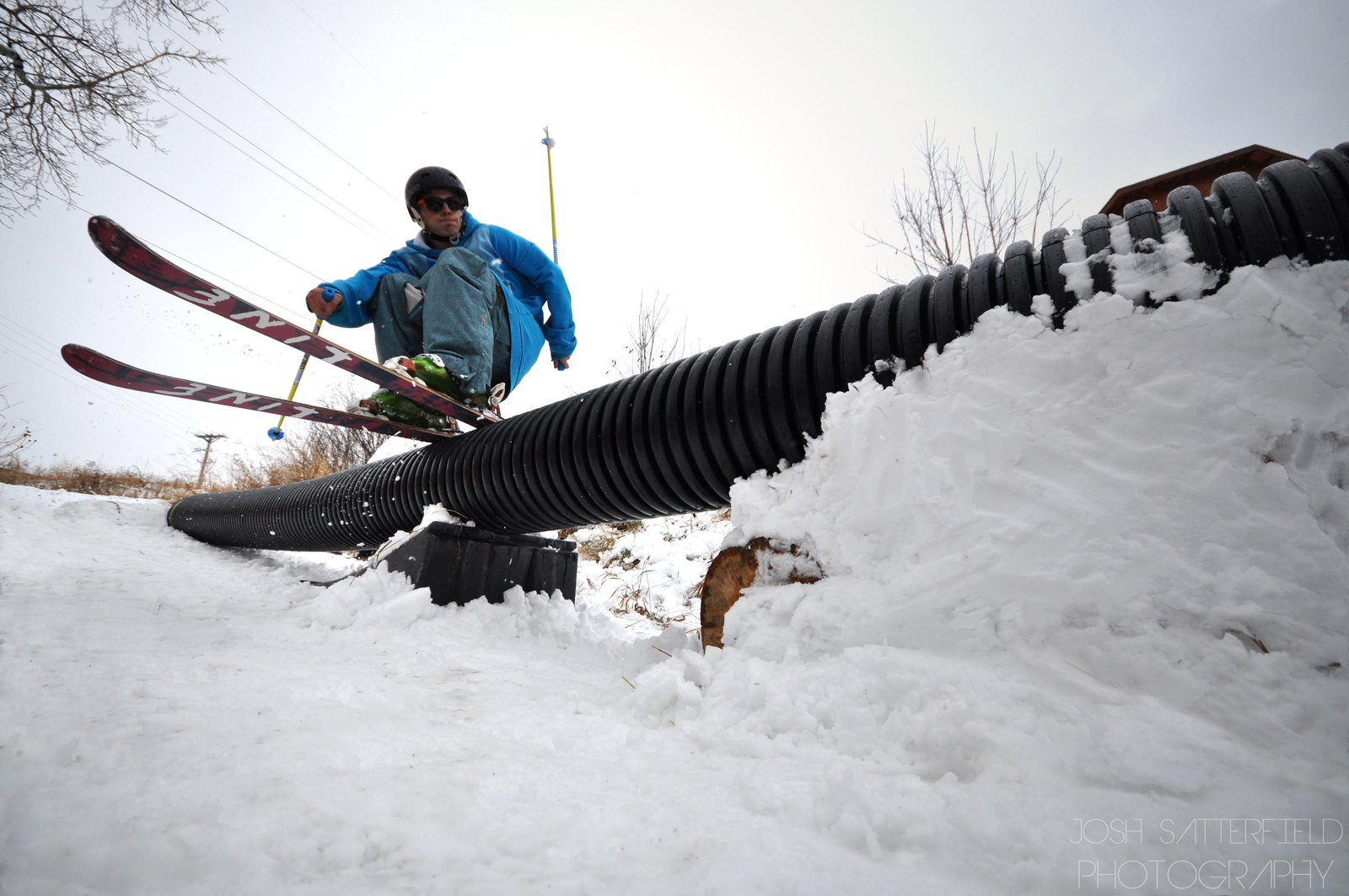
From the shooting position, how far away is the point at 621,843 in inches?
25.5

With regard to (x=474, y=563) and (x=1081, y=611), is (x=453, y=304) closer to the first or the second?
(x=474, y=563)

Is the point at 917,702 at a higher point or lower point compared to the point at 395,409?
lower

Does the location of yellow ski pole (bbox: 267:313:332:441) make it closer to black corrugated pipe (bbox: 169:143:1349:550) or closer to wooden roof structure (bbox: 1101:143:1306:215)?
black corrugated pipe (bbox: 169:143:1349:550)

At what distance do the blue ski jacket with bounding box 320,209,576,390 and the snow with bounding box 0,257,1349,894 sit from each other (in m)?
1.70

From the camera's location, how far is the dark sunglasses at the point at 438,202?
2.78m

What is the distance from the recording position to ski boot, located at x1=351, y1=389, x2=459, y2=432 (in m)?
2.40

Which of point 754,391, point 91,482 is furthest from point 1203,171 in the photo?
point 91,482

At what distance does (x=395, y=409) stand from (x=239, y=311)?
65 cm

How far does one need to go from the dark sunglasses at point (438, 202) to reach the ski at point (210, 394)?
1163 millimetres

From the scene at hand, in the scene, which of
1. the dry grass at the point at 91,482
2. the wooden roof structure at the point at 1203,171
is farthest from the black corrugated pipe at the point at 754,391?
the dry grass at the point at 91,482

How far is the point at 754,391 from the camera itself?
5.15 feet

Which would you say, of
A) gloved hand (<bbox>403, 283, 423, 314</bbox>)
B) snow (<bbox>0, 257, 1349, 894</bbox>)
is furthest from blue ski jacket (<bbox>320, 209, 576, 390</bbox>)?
snow (<bbox>0, 257, 1349, 894</bbox>)

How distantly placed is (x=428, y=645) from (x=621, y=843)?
1208mm

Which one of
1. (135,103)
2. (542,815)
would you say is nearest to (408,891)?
(542,815)
